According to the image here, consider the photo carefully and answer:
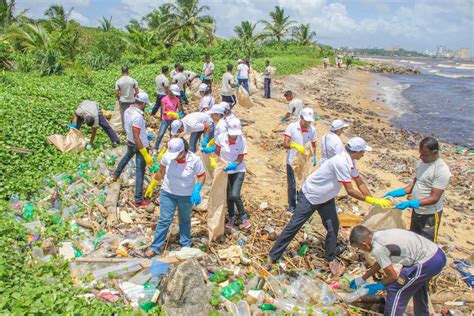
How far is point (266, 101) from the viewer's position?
15.4 metres

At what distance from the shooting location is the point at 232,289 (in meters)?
4.09

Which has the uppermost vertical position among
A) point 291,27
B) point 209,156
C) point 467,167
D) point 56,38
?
point 291,27

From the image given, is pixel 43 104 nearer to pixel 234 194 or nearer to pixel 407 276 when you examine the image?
pixel 234 194

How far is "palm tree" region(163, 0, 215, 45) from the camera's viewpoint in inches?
995

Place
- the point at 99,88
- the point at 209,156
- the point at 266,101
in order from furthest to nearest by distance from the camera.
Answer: the point at 266,101 < the point at 99,88 < the point at 209,156

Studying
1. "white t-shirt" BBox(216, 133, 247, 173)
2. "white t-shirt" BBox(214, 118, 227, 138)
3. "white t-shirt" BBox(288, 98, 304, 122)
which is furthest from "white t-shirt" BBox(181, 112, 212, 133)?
"white t-shirt" BBox(288, 98, 304, 122)

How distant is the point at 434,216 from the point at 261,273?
2222 mm

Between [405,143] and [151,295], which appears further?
[405,143]

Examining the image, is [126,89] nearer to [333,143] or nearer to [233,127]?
[233,127]

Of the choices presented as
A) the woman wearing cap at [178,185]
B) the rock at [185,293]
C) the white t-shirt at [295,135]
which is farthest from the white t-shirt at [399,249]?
the white t-shirt at [295,135]

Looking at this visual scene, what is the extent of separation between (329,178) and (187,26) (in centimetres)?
2351

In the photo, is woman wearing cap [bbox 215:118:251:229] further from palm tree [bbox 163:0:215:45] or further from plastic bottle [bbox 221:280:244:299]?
palm tree [bbox 163:0:215:45]

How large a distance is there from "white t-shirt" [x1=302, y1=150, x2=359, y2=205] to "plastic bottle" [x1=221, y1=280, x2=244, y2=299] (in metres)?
1.33

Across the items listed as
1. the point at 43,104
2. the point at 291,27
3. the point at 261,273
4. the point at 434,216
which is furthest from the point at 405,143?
the point at 291,27
